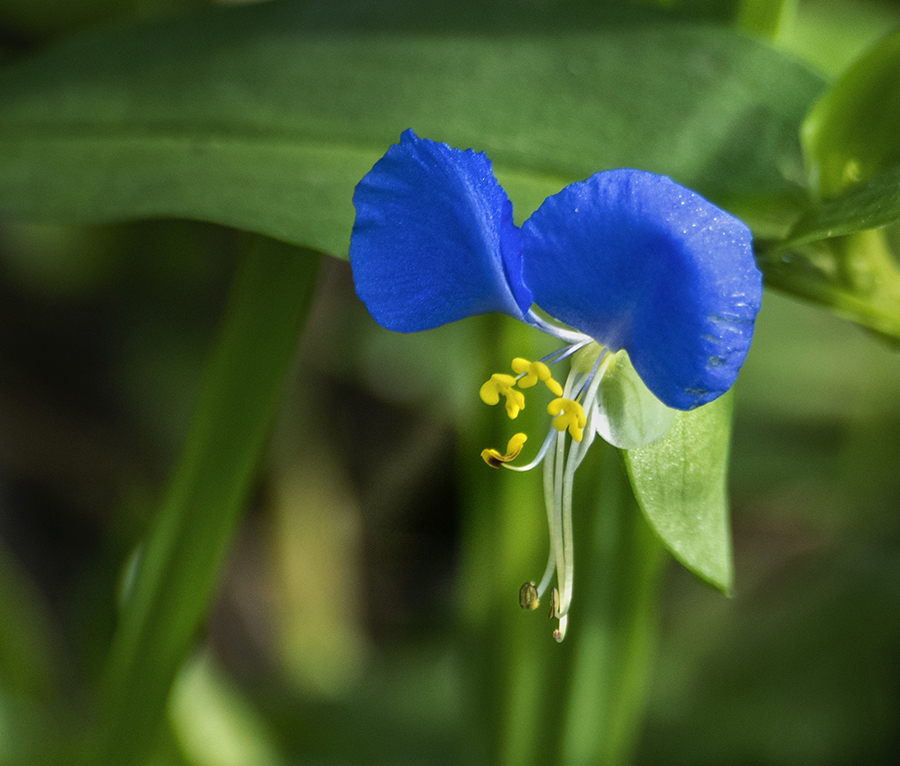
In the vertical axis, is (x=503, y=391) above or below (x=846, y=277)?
below

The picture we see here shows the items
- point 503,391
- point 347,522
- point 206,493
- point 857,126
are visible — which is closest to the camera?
point 503,391

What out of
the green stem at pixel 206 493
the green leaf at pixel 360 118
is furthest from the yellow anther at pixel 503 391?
the green stem at pixel 206 493

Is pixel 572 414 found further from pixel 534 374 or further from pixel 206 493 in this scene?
pixel 206 493

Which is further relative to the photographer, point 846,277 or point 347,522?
point 347,522

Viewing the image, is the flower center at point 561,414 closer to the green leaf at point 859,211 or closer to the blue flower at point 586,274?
the blue flower at point 586,274

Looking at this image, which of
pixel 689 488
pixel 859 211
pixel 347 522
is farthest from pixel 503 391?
pixel 347 522
